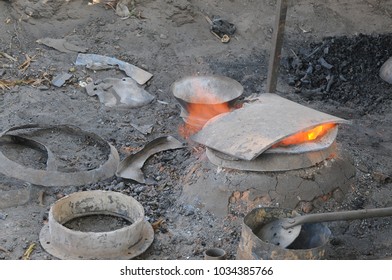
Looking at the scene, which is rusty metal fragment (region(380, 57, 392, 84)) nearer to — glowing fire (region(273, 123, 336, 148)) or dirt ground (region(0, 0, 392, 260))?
dirt ground (region(0, 0, 392, 260))

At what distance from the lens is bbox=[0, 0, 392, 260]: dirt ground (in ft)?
24.1

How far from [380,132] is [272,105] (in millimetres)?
2374

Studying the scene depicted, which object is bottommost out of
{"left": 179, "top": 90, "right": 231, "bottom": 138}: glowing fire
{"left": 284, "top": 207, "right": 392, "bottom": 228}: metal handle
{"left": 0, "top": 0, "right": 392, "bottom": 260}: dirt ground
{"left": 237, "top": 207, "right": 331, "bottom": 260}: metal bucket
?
{"left": 0, "top": 0, "right": 392, "bottom": 260}: dirt ground

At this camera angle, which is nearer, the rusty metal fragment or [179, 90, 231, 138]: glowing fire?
[179, 90, 231, 138]: glowing fire

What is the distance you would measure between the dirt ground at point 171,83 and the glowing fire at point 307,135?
69 cm

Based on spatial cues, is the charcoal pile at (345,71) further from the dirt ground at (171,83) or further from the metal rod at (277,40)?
the metal rod at (277,40)

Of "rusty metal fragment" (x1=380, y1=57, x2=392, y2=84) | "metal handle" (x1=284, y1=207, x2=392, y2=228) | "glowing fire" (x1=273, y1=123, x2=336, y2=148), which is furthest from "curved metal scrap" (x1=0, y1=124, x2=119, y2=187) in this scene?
"rusty metal fragment" (x1=380, y1=57, x2=392, y2=84)

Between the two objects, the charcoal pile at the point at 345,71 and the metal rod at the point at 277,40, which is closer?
the metal rod at the point at 277,40

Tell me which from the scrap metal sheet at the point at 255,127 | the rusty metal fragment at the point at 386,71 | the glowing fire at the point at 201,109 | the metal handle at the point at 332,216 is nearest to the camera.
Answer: the metal handle at the point at 332,216

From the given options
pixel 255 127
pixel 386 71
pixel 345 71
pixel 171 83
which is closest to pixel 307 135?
pixel 255 127

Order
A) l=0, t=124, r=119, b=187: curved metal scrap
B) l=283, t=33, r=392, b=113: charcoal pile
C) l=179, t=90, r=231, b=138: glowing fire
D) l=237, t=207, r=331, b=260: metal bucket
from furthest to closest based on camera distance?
1. l=283, t=33, r=392, b=113: charcoal pile
2. l=179, t=90, r=231, b=138: glowing fire
3. l=0, t=124, r=119, b=187: curved metal scrap
4. l=237, t=207, r=331, b=260: metal bucket

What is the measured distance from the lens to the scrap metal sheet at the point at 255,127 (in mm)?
7309

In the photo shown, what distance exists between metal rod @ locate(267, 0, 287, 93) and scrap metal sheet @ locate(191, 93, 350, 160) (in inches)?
40.8

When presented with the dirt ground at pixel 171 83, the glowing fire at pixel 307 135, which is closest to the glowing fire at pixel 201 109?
the dirt ground at pixel 171 83
